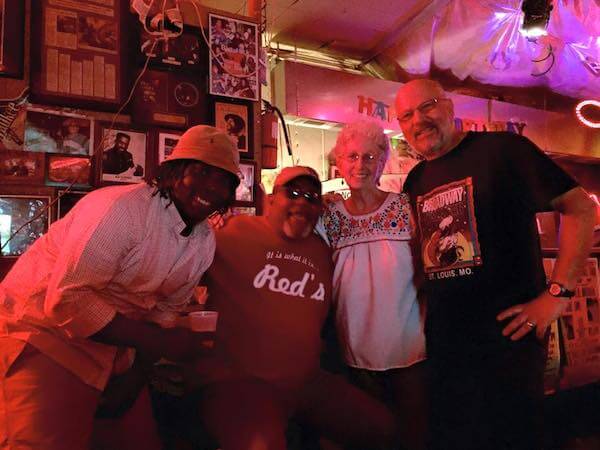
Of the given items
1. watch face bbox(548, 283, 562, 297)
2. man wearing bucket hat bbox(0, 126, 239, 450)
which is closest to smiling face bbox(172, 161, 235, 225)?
man wearing bucket hat bbox(0, 126, 239, 450)

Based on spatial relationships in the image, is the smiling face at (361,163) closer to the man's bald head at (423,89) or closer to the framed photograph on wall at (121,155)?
the man's bald head at (423,89)

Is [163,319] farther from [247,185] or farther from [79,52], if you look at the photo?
[79,52]

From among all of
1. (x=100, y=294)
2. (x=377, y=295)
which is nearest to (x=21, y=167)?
(x=100, y=294)

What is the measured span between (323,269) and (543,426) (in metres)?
0.98

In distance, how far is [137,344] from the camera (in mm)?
1455

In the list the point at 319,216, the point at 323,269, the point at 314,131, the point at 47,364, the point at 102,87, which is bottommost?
the point at 47,364

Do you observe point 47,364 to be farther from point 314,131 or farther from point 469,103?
point 469,103

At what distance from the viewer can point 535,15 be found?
4090 mm

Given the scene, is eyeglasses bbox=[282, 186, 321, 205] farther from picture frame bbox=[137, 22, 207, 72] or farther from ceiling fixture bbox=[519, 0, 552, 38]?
ceiling fixture bbox=[519, 0, 552, 38]

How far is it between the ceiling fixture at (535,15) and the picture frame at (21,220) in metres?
3.94

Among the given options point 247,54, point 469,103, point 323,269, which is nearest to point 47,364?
point 323,269

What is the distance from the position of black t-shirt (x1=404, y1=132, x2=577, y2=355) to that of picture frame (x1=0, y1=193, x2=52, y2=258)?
1.75 meters

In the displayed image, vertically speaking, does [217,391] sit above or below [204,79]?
below

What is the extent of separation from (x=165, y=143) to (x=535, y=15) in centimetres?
336
